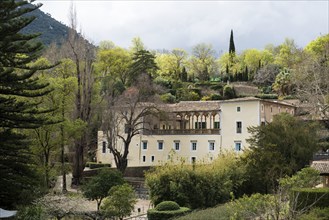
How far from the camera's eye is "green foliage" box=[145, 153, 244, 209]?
977 inches

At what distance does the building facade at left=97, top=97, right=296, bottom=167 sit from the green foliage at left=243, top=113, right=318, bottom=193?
25.3ft

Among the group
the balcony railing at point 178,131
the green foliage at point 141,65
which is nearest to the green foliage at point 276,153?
the balcony railing at point 178,131

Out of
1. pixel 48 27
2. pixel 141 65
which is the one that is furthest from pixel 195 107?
pixel 48 27

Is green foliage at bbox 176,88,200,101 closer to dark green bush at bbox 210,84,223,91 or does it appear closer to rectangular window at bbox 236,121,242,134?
dark green bush at bbox 210,84,223,91

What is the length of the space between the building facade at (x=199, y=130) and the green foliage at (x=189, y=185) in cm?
1007

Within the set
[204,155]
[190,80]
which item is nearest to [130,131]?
[204,155]

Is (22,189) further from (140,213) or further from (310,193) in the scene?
(310,193)

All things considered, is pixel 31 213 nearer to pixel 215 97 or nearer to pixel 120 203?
→ pixel 120 203

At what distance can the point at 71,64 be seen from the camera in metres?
33.3

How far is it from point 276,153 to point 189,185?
6.21m

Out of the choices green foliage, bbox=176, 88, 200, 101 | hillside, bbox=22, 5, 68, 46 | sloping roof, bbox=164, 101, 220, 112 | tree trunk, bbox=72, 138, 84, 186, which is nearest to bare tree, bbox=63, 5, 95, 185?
tree trunk, bbox=72, 138, 84, 186

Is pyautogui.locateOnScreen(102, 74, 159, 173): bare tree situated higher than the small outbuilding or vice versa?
pyautogui.locateOnScreen(102, 74, 159, 173): bare tree

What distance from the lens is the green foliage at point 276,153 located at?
27938 mm

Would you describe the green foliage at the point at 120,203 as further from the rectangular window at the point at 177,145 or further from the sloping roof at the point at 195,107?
the rectangular window at the point at 177,145
